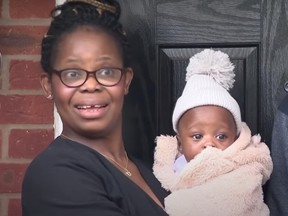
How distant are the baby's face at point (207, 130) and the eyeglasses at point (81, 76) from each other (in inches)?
14.6

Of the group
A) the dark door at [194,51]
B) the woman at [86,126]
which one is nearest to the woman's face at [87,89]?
the woman at [86,126]

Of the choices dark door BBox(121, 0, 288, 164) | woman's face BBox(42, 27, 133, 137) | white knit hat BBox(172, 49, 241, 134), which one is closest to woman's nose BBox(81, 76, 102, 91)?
woman's face BBox(42, 27, 133, 137)

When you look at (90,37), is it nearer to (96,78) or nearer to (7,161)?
(96,78)

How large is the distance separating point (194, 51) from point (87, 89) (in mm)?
842

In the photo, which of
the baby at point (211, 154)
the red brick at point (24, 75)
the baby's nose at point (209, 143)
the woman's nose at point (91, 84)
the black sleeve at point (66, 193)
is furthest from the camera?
the red brick at point (24, 75)

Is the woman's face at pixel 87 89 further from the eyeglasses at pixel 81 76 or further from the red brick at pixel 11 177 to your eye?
the red brick at pixel 11 177

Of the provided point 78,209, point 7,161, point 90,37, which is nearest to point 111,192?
point 78,209

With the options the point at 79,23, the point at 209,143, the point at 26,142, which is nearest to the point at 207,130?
the point at 209,143

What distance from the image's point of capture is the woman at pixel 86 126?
2127 millimetres

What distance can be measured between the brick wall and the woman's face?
0.52m

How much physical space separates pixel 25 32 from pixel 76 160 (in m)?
0.87

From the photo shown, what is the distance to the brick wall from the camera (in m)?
2.88

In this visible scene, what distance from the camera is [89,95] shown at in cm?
227

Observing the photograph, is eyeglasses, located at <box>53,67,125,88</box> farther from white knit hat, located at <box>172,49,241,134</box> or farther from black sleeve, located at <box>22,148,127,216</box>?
white knit hat, located at <box>172,49,241,134</box>
